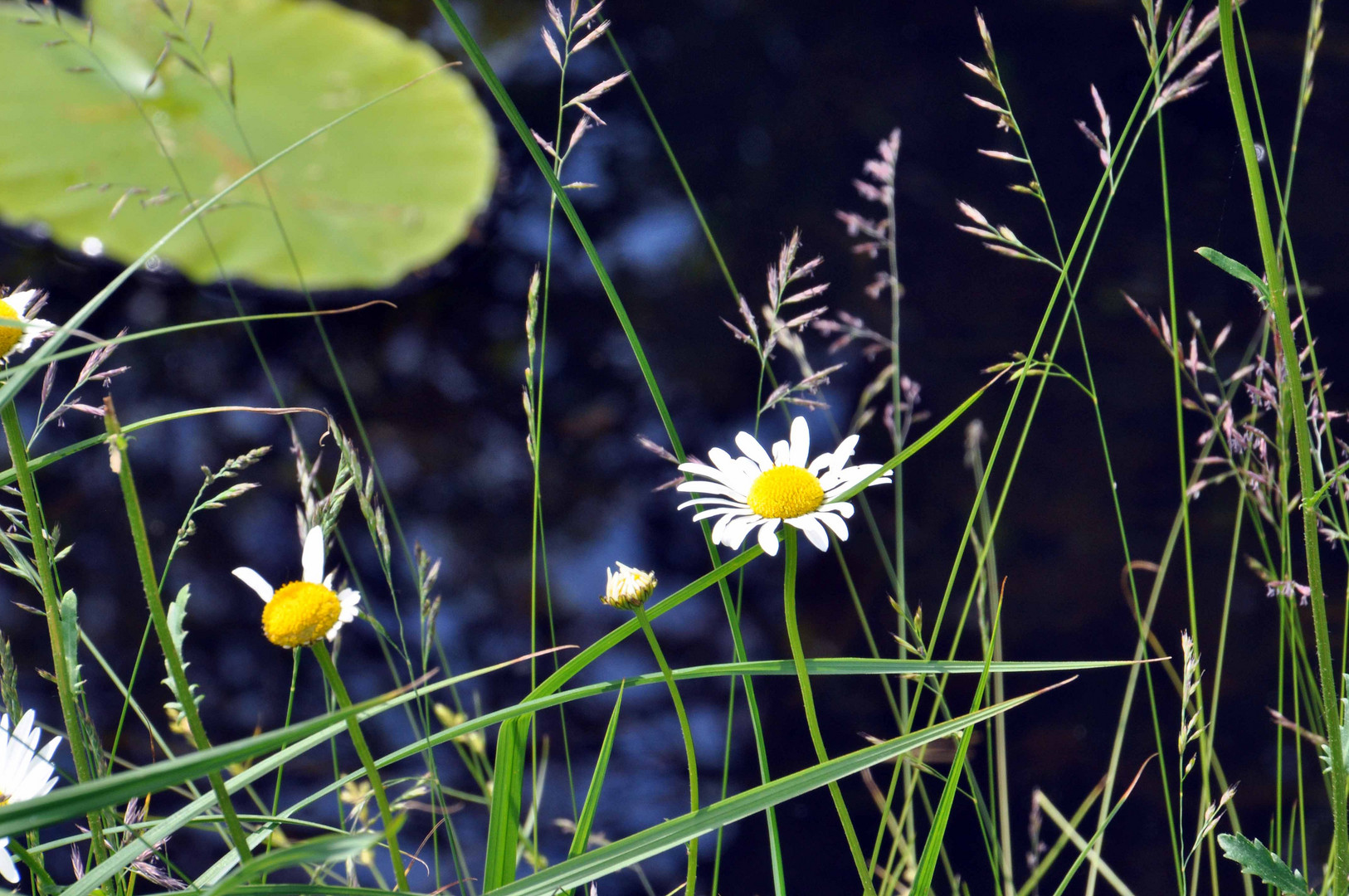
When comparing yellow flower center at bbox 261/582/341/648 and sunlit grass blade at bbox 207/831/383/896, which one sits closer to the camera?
sunlit grass blade at bbox 207/831/383/896

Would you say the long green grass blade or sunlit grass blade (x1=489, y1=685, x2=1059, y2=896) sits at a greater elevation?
the long green grass blade

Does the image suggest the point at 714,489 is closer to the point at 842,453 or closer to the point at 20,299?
the point at 842,453

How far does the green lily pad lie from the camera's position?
141 cm

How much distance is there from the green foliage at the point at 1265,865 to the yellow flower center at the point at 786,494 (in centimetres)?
27

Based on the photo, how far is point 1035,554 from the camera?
1.25 metres

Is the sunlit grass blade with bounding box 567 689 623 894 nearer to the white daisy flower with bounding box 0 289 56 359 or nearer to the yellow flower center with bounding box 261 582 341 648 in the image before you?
the yellow flower center with bounding box 261 582 341 648

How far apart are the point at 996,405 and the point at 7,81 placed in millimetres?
1848

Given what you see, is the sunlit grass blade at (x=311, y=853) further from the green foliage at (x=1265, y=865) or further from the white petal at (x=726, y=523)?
the green foliage at (x=1265, y=865)

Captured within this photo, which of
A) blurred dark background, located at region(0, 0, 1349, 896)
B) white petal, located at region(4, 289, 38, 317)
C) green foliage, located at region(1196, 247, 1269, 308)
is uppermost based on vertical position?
A: white petal, located at region(4, 289, 38, 317)

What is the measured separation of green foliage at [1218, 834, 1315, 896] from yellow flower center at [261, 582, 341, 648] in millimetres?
451

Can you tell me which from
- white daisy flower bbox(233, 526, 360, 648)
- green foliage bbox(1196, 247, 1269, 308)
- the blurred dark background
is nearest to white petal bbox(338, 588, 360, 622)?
white daisy flower bbox(233, 526, 360, 648)

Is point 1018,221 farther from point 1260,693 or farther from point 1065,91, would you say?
point 1260,693

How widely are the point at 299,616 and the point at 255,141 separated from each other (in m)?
1.46

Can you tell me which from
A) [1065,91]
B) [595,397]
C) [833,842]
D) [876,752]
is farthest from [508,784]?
[1065,91]
